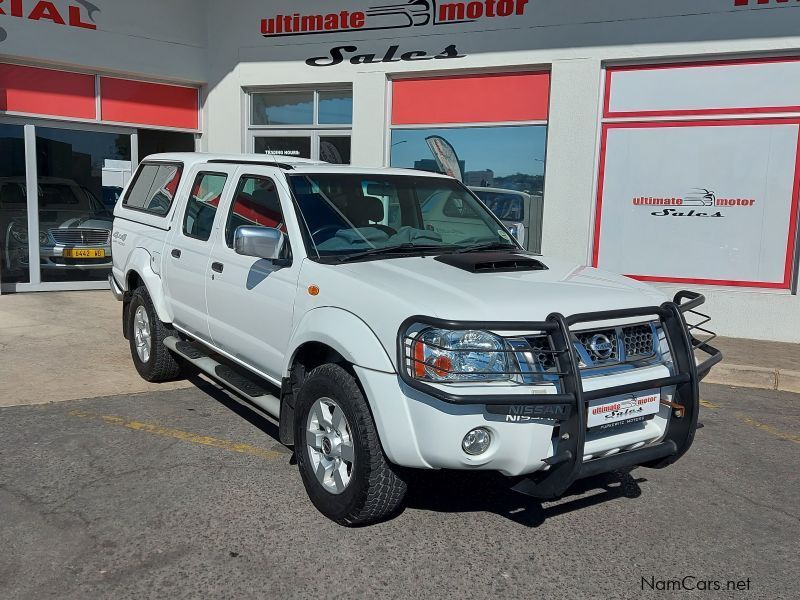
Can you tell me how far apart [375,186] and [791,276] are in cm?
627

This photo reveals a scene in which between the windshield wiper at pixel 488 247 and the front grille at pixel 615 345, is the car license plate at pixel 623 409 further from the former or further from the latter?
the windshield wiper at pixel 488 247

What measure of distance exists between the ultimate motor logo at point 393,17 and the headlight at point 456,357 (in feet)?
25.1

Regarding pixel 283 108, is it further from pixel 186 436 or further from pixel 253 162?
pixel 186 436

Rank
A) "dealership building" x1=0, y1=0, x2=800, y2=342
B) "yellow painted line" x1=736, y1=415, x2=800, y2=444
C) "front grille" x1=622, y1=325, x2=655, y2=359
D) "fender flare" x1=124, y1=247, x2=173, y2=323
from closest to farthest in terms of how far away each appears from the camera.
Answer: "front grille" x1=622, y1=325, x2=655, y2=359 < "yellow painted line" x1=736, y1=415, x2=800, y2=444 < "fender flare" x1=124, y1=247, x2=173, y2=323 < "dealership building" x1=0, y1=0, x2=800, y2=342

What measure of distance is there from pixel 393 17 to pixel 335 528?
28.3ft

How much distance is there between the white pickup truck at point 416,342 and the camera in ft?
11.0

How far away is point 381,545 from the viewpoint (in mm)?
3705

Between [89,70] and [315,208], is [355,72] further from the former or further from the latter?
[315,208]

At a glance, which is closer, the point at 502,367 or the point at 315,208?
the point at 502,367

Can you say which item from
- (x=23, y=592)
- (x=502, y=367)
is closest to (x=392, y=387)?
(x=502, y=367)

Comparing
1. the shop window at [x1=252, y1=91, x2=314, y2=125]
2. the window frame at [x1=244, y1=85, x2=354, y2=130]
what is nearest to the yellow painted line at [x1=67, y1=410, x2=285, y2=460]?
the window frame at [x1=244, y1=85, x2=354, y2=130]

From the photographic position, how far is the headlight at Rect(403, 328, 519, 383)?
11.0 feet

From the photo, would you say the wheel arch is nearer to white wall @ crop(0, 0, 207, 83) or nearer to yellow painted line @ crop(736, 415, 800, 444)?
yellow painted line @ crop(736, 415, 800, 444)

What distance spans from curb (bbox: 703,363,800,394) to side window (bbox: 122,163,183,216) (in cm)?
555
